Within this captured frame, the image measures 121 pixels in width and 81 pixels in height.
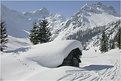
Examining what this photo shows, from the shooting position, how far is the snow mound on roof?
2473cm

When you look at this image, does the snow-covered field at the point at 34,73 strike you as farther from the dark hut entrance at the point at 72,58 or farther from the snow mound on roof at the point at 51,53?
the dark hut entrance at the point at 72,58

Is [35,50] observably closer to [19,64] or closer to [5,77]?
[19,64]

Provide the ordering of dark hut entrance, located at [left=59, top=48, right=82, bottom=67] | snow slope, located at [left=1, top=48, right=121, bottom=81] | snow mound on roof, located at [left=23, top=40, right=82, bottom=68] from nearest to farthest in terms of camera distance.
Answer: snow slope, located at [left=1, top=48, right=121, bottom=81]
snow mound on roof, located at [left=23, top=40, right=82, bottom=68]
dark hut entrance, located at [left=59, top=48, right=82, bottom=67]

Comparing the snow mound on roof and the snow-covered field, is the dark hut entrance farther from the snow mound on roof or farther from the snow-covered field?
the snow-covered field

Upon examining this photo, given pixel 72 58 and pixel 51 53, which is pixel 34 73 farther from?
pixel 72 58

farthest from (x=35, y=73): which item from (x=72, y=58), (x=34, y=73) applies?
(x=72, y=58)

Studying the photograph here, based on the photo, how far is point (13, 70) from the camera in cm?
2103

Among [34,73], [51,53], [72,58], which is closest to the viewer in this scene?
[34,73]

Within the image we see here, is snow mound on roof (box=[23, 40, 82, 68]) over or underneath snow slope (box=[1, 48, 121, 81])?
over

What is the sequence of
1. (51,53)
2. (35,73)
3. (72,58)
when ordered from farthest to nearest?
(72,58) → (51,53) → (35,73)

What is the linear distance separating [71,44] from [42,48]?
4139 mm

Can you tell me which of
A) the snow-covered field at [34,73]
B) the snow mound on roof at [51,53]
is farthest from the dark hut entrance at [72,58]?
the snow-covered field at [34,73]

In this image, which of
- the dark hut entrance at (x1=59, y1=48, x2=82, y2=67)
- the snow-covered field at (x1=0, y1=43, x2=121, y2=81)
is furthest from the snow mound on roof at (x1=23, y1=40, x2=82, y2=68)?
the snow-covered field at (x1=0, y1=43, x2=121, y2=81)

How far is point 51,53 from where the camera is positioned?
2622 cm
